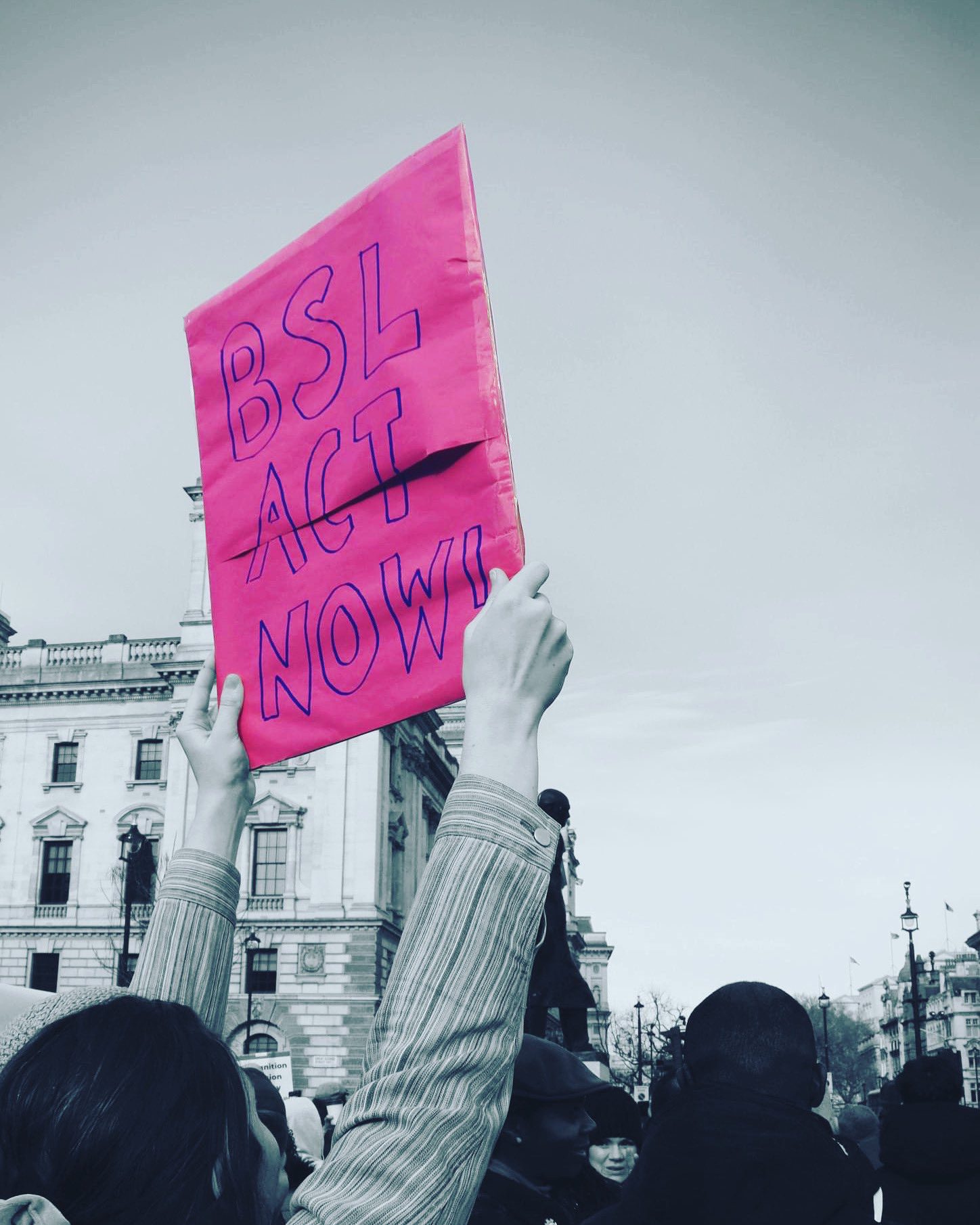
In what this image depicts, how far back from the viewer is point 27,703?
140 ft

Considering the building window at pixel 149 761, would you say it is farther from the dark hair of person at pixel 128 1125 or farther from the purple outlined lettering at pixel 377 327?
the dark hair of person at pixel 128 1125

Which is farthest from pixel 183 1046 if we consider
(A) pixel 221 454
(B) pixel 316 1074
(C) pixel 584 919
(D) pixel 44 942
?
(C) pixel 584 919

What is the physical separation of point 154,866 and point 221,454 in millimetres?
38562

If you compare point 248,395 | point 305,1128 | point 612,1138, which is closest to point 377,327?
point 248,395

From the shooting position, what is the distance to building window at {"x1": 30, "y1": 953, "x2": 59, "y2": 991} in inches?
1571

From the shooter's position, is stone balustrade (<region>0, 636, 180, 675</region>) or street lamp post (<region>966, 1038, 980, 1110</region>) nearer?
stone balustrade (<region>0, 636, 180, 675</region>)

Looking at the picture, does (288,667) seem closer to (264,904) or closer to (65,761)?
(264,904)

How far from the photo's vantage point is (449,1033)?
1338mm

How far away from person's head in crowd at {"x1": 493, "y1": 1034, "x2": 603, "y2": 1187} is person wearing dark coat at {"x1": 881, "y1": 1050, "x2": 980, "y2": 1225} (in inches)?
44.4

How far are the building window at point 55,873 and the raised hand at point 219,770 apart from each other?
41357mm

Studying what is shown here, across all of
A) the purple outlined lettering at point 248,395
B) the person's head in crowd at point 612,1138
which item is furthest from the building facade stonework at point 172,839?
the purple outlined lettering at point 248,395

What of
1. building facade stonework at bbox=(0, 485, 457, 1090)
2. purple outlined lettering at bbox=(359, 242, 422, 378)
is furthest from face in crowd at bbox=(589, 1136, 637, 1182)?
building facade stonework at bbox=(0, 485, 457, 1090)

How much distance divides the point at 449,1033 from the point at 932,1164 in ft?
11.3

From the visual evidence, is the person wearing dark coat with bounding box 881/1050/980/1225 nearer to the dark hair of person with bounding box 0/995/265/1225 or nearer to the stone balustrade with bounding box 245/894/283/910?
the dark hair of person with bounding box 0/995/265/1225
